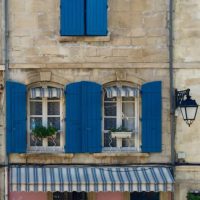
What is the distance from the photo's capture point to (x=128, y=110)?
48.4ft

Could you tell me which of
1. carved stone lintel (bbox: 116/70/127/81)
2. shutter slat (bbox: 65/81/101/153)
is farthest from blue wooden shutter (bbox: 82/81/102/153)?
carved stone lintel (bbox: 116/70/127/81)

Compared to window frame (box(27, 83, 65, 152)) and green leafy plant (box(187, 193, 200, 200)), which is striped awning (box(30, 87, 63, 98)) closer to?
window frame (box(27, 83, 65, 152))

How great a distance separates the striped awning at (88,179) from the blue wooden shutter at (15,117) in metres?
0.55

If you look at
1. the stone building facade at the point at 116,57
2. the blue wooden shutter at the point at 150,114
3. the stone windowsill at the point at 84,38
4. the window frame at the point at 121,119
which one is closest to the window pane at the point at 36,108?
the stone building facade at the point at 116,57

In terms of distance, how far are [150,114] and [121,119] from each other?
0.76 meters

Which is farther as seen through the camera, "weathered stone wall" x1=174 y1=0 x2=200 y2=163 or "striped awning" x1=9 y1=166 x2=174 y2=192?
"weathered stone wall" x1=174 y1=0 x2=200 y2=163

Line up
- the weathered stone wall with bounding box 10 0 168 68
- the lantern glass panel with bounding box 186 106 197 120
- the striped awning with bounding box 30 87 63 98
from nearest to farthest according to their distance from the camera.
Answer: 1. the lantern glass panel with bounding box 186 106 197 120
2. the striped awning with bounding box 30 87 63 98
3. the weathered stone wall with bounding box 10 0 168 68

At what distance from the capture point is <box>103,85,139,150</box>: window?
1465cm

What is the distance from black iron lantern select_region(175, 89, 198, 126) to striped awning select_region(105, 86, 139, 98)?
1.02 m

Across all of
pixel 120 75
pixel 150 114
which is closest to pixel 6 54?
pixel 120 75

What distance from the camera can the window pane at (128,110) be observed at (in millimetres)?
14734

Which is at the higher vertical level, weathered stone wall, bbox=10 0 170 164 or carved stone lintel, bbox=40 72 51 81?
weathered stone wall, bbox=10 0 170 164

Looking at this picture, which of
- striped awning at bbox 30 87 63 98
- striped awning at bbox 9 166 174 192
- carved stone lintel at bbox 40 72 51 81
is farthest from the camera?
carved stone lintel at bbox 40 72 51 81

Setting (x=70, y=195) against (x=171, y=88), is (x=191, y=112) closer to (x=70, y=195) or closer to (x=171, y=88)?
(x=171, y=88)
